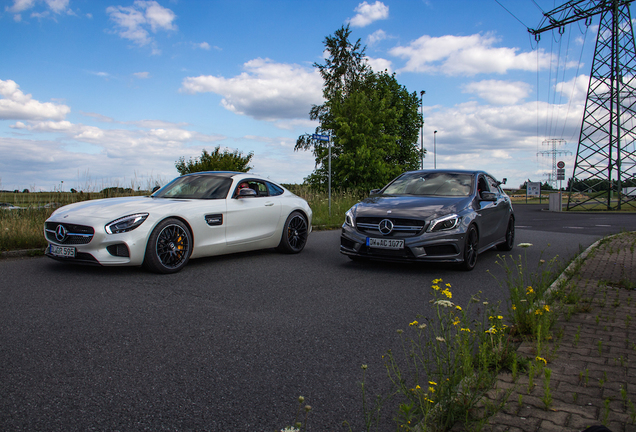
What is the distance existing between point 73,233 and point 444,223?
509 centimetres

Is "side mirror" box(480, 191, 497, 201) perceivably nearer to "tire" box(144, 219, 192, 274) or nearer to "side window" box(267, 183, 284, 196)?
"side window" box(267, 183, 284, 196)

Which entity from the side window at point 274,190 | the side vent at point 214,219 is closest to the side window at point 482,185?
the side window at point 274,190

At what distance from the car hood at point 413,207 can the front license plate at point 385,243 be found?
403 millimetres

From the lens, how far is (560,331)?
4.03m

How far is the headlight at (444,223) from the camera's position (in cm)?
718

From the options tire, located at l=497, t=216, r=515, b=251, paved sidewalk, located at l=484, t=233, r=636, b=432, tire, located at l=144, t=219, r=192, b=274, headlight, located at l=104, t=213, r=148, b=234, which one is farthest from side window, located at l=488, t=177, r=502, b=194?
headlight, located at l=104, t=213, r=148, b=234

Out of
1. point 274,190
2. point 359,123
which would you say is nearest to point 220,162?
point 359,123

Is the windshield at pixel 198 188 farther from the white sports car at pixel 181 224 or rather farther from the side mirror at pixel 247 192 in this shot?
the side mirror at pixel 247 192

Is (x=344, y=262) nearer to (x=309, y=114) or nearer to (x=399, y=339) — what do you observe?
(x=399, y=339)

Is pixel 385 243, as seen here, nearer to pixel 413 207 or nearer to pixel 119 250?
pixel 413 207

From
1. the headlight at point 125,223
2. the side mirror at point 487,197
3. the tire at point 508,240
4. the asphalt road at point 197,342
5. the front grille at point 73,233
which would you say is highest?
the side mirror at point 487,197

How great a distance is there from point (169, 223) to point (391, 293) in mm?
3150

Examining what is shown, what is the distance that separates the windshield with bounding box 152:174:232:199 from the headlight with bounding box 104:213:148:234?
4.72ft

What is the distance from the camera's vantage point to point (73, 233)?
6508 millimetres
